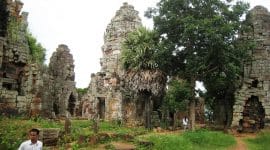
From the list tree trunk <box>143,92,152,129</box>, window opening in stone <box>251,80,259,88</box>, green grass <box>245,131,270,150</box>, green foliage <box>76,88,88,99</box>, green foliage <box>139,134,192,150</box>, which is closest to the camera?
green foliage <box>139,134,192,150</box>

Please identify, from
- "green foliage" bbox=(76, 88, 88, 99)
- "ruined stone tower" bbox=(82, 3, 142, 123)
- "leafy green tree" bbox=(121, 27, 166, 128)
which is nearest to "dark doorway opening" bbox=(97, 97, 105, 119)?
"ruined stone tower" bbox=(82, 3, 142, 123)

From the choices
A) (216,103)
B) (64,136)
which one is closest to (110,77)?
(216,103)

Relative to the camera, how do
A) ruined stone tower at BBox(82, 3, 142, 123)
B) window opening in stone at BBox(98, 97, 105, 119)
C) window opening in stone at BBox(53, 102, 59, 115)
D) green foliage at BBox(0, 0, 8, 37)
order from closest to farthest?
green foliage at BBox(0, 0, 8, 37)
ruined stone tower at BBox(82, 3, 142, 123)
window opening in stone at BBox(53, 102, 59, 115)
window opening in stone at BBox(98, 97, 105, 119)

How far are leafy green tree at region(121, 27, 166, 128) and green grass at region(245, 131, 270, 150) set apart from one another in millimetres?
6213

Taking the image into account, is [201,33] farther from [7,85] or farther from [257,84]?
[7,85]

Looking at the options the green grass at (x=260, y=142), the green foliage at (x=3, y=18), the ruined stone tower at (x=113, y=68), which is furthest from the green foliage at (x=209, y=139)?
the green foliage at (x=3, y=18)

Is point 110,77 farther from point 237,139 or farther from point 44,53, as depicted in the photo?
point 44,53

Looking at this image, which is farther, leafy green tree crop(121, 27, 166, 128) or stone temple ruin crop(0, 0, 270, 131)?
leafy green tree crop(121, 27, 166, 128)

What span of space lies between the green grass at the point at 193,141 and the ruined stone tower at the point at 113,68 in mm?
8650

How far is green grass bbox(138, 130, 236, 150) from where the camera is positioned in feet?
60.4

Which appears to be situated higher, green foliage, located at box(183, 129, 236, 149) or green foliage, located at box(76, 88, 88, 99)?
green foliage, located at box(76, 88, 88, 99)

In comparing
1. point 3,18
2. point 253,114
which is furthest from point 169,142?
point 3,18

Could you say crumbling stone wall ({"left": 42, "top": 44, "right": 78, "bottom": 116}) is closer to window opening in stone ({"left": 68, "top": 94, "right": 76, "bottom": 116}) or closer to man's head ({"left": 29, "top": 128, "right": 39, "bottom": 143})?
window opening in stone ({"left": 68, "top": 94, "right": 76, "bottom": 116})

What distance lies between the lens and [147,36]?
1053 inches
